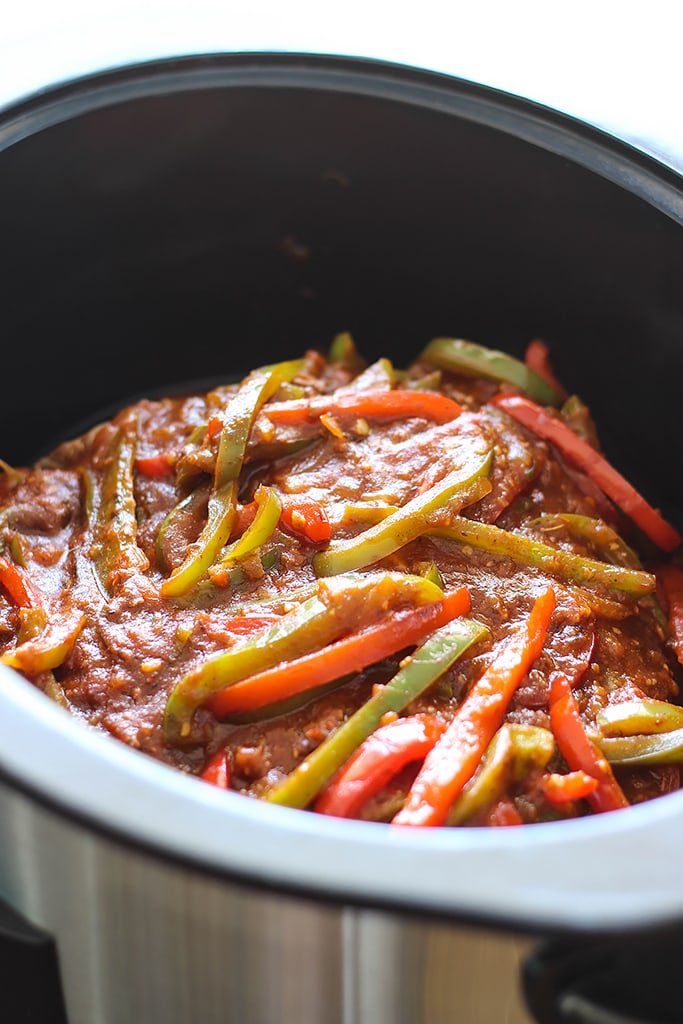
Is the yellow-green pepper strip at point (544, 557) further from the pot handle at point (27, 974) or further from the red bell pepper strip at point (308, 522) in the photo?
the pot handle at point (27, 974)

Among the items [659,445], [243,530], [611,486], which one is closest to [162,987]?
[243,530]

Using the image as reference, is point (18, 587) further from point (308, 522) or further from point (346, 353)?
point (346, 353)

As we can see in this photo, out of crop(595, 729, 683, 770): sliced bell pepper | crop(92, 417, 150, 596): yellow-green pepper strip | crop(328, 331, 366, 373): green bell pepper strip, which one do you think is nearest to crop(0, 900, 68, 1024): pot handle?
crop(92, 417, 150, 596): yellow-green pepper strip

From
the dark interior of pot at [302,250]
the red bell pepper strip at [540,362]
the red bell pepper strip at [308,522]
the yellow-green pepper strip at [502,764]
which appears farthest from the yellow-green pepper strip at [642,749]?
the red bell pepper strip at [540,362]

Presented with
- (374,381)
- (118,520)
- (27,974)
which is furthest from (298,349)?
(27,974)

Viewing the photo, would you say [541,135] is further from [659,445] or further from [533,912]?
[533,912]

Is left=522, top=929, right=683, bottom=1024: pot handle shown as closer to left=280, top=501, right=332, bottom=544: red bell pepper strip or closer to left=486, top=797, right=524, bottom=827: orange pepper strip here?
left=486, top=797, right=524, bottom=827: orange pepper strip
